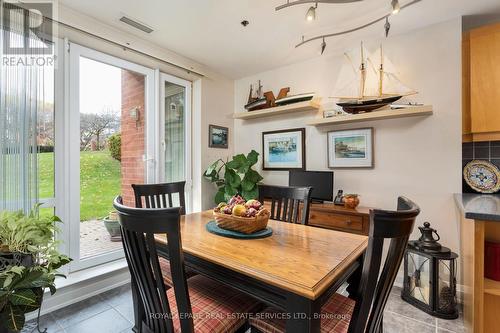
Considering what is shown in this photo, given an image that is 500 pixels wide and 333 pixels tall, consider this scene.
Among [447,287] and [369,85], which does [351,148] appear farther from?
[447,287]

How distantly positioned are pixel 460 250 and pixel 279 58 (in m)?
2.79

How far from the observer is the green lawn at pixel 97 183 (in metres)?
2.44

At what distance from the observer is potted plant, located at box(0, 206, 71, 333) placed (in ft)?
3.95

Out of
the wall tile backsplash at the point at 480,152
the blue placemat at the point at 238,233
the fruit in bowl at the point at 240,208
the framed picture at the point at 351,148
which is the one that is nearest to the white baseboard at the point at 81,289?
the blue placemat at the point at 238,233

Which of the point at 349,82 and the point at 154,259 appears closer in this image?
the point at 154,259

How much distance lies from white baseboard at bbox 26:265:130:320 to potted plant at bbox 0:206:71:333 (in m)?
0.78

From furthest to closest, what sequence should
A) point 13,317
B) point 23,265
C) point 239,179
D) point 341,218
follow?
point 239,179 < point 341,218 < point 23,265 < point 13,317

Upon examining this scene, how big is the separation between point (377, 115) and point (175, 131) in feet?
8.01

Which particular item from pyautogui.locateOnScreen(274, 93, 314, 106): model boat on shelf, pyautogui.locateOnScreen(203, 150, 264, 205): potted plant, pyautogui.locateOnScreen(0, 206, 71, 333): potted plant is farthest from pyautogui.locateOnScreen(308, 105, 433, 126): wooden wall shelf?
pyautogui.locateOnScreen(0, 206, 71, 333): potted plant

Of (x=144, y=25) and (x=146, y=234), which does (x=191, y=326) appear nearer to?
(x=146, y=234)

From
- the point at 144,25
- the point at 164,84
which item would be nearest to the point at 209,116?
the point at 164,84

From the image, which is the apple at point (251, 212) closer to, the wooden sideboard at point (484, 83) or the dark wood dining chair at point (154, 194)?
the dark wood dining chair at point (154, 194)

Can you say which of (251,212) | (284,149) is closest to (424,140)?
(284,149)

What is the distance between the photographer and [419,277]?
2.08m
